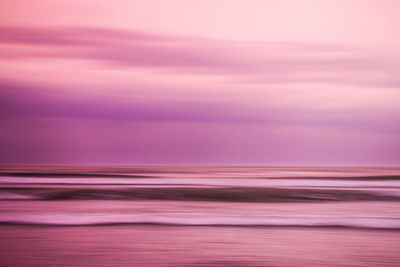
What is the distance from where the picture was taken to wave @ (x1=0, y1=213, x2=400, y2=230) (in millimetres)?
5203

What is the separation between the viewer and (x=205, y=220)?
5.48m

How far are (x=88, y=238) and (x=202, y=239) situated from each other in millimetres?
1207

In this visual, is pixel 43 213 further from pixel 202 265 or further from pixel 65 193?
pixel 202 265

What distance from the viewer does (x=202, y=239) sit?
4406mm

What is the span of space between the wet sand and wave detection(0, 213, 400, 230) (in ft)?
0.83

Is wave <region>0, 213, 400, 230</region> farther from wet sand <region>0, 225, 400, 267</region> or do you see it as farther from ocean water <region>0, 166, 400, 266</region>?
wet sand <region>0, 225, 400, 267</region>

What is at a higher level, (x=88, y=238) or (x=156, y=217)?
(x=156, y=217)

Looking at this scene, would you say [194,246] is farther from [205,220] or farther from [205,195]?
[205,195]

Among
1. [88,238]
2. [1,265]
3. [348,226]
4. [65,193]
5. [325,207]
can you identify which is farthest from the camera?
[65,193]

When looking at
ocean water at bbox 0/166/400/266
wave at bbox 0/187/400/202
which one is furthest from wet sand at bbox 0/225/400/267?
wave at bbox 0/187/400/202

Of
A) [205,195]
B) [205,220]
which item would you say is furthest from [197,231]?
[205,195]

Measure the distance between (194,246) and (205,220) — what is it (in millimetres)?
1393

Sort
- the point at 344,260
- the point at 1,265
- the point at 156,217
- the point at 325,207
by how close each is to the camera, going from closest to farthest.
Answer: the point at 1,265, the point at 344,260, the point at 156,217, the point at 325,207

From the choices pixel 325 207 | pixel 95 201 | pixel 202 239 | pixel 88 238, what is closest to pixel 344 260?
pixel 202 239
